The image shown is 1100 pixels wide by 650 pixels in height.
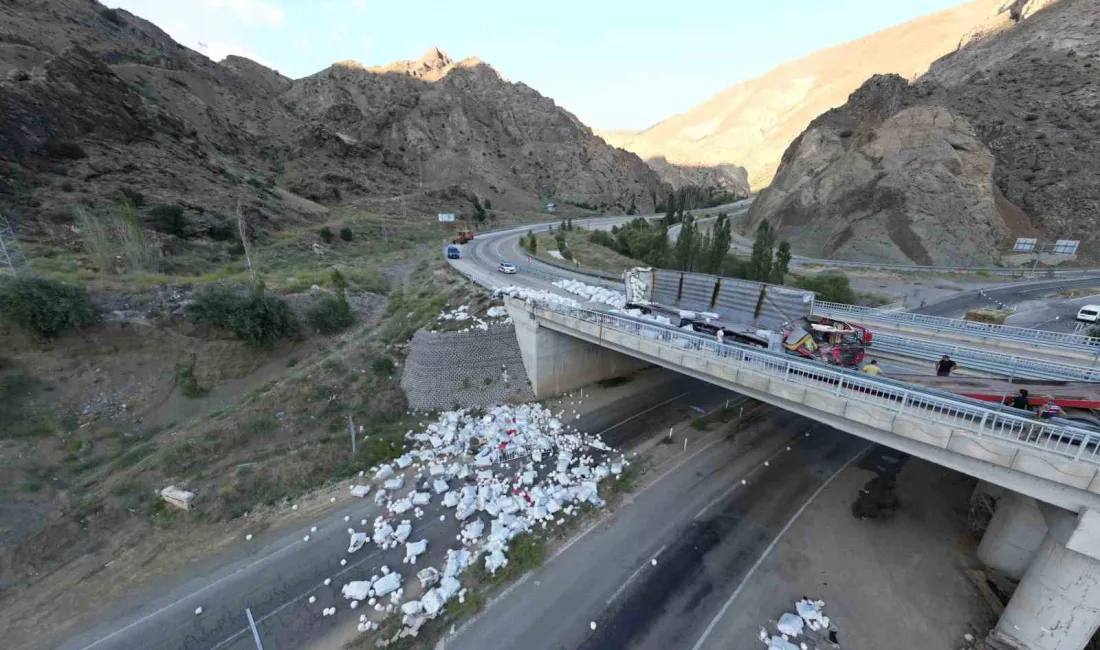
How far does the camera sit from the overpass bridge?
9273 millimetres

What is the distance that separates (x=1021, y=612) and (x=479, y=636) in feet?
47.4

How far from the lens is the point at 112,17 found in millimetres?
77875

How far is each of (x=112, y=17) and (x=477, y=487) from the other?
4838 inches

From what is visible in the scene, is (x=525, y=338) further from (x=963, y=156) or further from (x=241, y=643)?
(x=963, y=156)

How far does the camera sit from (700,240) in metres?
41.7

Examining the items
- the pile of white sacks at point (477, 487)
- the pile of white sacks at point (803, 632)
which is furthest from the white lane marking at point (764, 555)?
the pile of white sacks at point (477, 487)

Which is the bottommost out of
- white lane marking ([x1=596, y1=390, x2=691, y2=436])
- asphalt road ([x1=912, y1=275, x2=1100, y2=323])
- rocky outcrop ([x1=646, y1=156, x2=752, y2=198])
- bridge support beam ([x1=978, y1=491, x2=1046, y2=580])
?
white lane marking ([x1=596, y1=390, x2=691, y2=436])

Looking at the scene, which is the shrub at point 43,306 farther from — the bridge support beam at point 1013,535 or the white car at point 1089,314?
the white car at point 1089,314

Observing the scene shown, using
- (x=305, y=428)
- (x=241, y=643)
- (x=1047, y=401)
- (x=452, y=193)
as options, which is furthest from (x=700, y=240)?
(x=452, y=193)

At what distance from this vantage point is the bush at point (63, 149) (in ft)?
119

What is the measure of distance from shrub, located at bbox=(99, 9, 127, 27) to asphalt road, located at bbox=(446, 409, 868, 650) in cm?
12550

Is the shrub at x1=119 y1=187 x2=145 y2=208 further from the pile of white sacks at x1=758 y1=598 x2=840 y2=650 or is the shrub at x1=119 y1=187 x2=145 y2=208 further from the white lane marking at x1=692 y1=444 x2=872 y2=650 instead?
the pile of white sacks at x1=758 y1=598 x2=840 y2=650

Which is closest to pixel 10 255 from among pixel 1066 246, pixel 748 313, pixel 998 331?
pixel 748 313

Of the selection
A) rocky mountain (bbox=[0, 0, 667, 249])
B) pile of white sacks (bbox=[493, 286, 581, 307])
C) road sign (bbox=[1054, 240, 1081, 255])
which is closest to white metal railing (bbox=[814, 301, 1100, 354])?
pile of white sacks (bbox=[493, 286, 581, 307])
